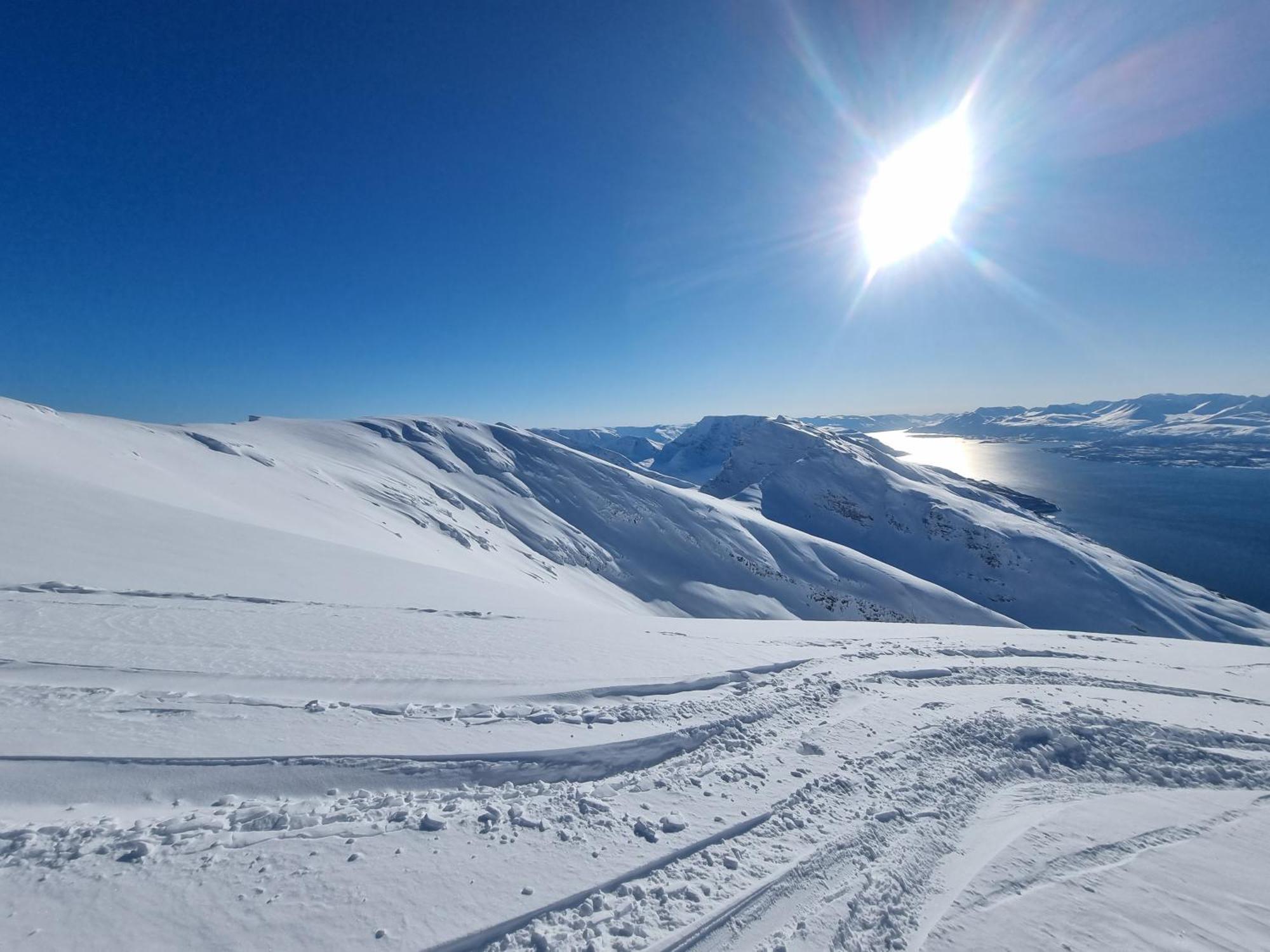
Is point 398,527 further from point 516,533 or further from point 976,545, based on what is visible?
point 976,545

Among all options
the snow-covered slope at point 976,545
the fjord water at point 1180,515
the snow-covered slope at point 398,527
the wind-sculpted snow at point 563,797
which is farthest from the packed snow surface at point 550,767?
the fjord water at point 1180,515

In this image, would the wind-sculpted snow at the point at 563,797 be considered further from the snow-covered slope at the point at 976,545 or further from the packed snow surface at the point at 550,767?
the snow-covered slope at the point at 976,545

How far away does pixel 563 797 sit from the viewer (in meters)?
5.98

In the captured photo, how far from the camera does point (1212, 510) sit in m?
117

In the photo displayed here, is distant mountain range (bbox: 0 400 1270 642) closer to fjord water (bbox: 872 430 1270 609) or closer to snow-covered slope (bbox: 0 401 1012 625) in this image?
snow-covered slope (bbox: 0 401 1012 625)

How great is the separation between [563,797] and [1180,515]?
16622cm

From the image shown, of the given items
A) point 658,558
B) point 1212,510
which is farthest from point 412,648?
point 1212,510

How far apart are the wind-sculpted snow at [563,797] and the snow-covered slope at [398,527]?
106 inches

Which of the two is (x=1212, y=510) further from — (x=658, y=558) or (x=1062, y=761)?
(x=1062, y=761)

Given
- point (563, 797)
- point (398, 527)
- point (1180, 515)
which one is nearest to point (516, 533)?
point (398, 527)

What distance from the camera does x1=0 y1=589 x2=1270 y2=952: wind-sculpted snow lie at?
4387mm

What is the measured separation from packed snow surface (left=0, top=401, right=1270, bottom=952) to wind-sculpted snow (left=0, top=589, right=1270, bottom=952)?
3cm

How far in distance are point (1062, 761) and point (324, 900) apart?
10.2 metres

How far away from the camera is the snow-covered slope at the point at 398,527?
12.6 meters
